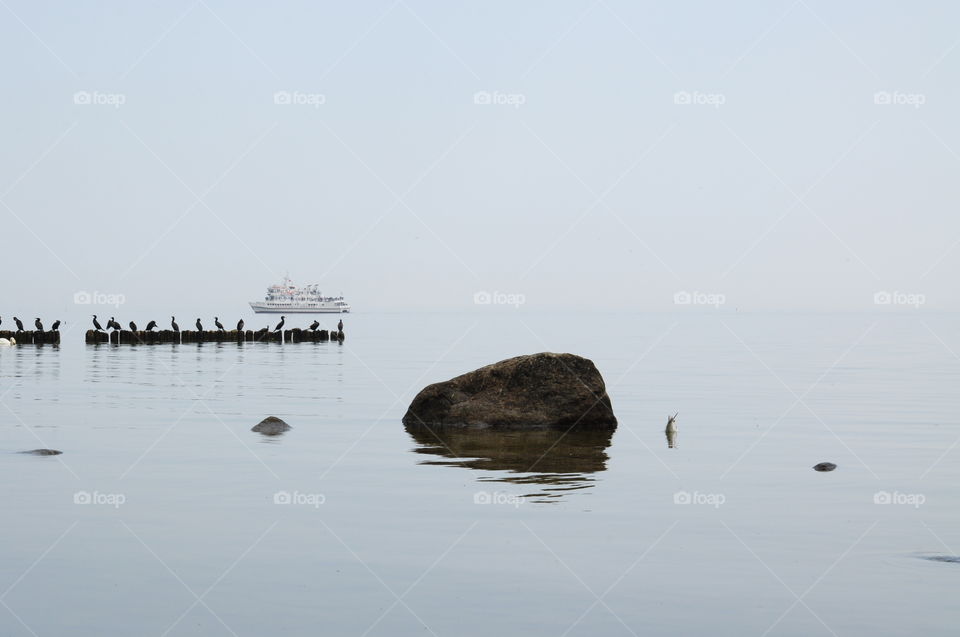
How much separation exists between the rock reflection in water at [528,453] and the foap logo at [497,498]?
27cm

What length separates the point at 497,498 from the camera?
1747 centimetres

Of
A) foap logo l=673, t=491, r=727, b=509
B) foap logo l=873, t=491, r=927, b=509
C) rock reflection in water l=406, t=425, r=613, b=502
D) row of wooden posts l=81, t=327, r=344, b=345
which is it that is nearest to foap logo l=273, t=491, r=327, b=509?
rock reflection in water l=406, t=425, r=613, b=502

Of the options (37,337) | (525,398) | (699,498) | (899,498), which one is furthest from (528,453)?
(37,337)

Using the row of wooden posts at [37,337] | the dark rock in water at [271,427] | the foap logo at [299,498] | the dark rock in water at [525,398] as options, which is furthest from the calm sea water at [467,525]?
the row of wooden posts at [37,337]

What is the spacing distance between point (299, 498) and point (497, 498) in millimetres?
3094

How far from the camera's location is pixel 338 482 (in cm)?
1916

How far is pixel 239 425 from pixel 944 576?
62.4 ft

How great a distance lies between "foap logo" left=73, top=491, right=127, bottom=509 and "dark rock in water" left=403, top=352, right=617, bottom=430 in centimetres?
1156

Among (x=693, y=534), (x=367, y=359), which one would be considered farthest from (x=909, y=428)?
(x=367, y=359)

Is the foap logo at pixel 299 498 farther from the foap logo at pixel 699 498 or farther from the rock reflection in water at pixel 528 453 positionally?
the foap logo at pixel 699 498

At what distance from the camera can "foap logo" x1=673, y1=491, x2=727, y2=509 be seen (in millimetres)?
17625

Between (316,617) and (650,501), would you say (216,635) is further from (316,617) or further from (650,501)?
(650,501)

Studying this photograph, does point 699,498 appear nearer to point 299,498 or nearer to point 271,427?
point 299,498

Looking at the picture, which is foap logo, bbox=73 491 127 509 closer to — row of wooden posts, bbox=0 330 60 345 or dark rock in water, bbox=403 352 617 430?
dark rock in water, bbox=403 352 617 430
